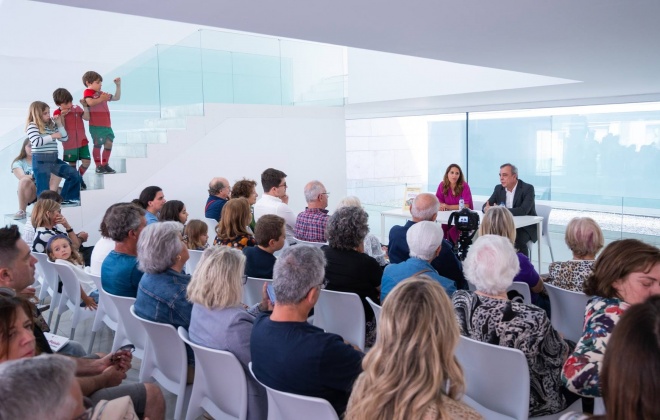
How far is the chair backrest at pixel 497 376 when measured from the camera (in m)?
2.29

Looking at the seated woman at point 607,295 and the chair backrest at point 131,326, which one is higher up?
the seated woman at point 607,295

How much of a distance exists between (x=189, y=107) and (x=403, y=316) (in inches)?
304

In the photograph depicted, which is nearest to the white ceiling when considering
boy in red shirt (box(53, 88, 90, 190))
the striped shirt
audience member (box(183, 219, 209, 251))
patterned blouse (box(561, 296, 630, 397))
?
audience member (box(183, 219, 209, 251))

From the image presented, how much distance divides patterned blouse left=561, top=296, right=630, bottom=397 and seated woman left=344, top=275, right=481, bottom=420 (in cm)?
72

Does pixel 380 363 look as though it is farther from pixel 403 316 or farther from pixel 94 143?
pixel 94 143

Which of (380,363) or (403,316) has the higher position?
(403,316)

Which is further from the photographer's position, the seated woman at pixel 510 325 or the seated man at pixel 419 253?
the seated man at pixel 419 253

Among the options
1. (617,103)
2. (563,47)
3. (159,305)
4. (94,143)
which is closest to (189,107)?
(94,143)

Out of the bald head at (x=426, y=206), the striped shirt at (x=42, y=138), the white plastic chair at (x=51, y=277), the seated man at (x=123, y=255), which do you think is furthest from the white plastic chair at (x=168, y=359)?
the striped shirt at (x=42, y=138)

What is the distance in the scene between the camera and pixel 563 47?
513 cm

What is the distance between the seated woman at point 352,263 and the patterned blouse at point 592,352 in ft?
4.75

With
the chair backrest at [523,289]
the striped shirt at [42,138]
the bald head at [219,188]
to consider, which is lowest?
the chair backrest at [523,289]

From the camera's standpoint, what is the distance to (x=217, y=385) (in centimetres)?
258

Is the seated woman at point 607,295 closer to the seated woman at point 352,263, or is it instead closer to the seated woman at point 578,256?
the seated woman at point 578,256
